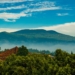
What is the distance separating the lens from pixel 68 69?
107ft

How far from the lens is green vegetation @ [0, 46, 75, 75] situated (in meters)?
Answer: 32.7

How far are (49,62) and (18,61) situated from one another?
322 cm

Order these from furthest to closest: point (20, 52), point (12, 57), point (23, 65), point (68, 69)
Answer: point (20, 52), point (12, 57), point (23, 65), point (68, 69)

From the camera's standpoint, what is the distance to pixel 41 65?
1348 inches

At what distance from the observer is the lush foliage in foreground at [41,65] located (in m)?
32.7

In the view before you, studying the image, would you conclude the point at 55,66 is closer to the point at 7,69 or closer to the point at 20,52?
the point at 7,69

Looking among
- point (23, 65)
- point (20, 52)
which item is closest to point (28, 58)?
point (23, 65)

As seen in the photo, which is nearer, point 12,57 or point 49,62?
point 49,62

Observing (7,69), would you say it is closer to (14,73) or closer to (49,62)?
(14,73)

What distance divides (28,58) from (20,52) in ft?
207

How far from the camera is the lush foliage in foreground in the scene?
107 ft

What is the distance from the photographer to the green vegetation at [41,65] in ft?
107

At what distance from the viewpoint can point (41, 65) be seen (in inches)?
1348

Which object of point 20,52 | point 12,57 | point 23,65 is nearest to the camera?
point 23,65
